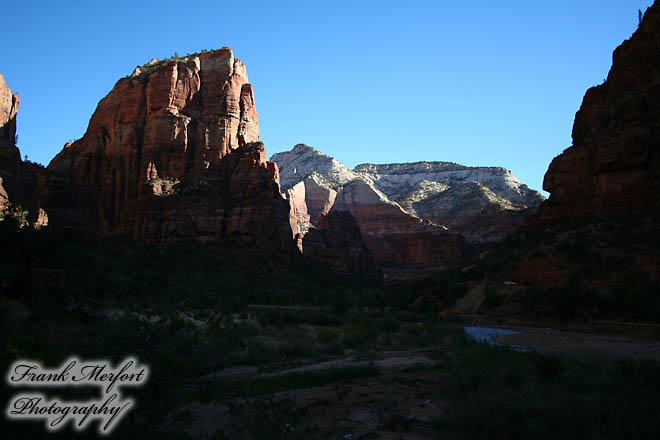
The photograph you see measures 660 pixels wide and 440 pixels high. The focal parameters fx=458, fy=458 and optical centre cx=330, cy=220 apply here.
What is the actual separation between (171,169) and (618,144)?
52.2m

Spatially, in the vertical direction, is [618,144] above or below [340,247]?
above

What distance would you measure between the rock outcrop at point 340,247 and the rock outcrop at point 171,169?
1729 centimetres

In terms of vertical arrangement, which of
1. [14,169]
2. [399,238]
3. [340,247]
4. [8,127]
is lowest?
[340,247]

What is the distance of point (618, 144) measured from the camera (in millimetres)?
41562

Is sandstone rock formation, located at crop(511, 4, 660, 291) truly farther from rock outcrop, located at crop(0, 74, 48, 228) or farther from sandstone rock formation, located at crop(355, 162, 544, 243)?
rock outcrop, located at crop(0, 74, 48, 228)

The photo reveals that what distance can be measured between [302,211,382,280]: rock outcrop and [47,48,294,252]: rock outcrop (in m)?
17.3

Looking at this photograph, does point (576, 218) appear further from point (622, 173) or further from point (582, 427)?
point (582, 427)

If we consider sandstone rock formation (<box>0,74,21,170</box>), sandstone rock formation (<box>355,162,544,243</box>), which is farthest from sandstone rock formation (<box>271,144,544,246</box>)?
sandstone rock formation (<box>0,74,21,170</box>)

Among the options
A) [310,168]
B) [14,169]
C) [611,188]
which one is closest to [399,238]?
[310,168]

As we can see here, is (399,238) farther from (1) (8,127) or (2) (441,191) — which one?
(1) (8,127)

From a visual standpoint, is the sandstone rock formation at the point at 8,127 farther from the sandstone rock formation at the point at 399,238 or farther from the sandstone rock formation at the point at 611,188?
the sandstone rock formation at the point at 399,238

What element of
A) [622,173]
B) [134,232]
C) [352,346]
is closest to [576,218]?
[622,173]

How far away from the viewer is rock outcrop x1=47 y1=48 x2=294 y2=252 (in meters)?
58.7

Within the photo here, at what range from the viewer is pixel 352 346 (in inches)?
846
